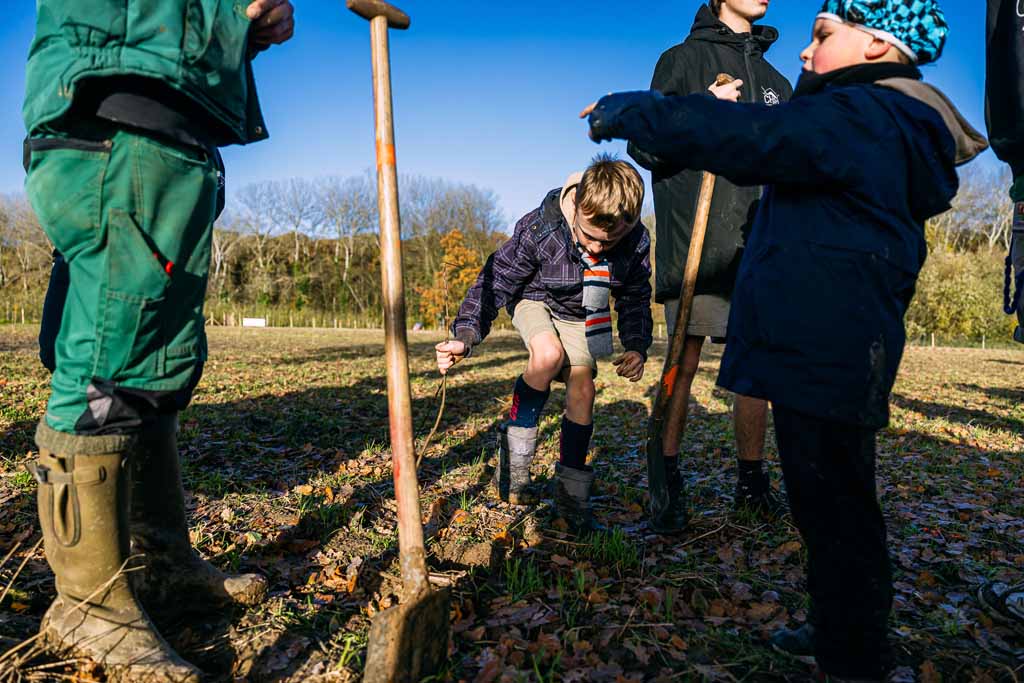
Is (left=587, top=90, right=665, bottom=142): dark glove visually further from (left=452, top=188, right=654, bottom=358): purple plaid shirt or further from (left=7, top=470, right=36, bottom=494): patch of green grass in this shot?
(left=7, top=470, right=36, bottom=494): patch of green grass

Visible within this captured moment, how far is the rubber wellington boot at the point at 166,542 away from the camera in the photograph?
2.02 m

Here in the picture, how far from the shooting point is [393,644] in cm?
172

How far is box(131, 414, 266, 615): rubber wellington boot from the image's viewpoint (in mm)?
2018

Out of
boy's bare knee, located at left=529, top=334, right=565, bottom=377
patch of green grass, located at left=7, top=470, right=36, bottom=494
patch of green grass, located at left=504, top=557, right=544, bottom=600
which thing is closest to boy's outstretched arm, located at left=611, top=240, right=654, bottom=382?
boy's bare knee, located at left=529, top=334, right=565, bottom=377

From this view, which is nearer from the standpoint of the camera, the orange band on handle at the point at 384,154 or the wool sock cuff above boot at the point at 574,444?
the orange band on handle at the point at 384,154

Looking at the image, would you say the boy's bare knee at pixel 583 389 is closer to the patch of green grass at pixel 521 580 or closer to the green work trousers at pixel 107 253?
the patch of green grass at pixel 521 580

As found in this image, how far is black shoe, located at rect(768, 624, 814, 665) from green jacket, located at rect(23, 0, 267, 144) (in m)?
2.43

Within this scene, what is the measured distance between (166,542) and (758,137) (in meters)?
2.21

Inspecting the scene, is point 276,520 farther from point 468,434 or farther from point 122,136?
point 468,434

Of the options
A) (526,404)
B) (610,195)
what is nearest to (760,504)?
(526,404)

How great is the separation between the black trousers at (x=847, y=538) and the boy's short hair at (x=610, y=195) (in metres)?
1.51

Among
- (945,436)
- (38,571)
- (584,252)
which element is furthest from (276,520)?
(945,436)

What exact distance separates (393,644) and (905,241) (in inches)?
69.4

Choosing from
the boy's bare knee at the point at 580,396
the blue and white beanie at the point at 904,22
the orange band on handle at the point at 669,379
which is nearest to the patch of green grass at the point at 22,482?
the boy's bare knee at the point at 580,396
